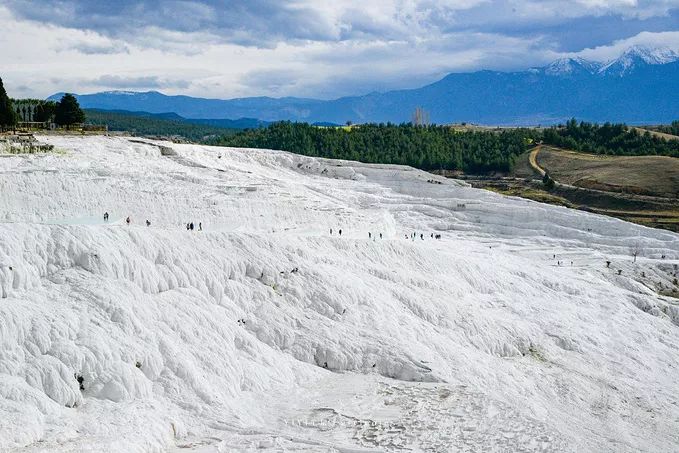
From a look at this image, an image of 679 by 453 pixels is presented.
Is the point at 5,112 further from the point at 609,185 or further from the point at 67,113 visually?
the point at 609,185

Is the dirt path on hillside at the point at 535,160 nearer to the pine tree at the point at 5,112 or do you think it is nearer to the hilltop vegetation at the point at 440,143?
the hilltop vegetation at the point at 440,143

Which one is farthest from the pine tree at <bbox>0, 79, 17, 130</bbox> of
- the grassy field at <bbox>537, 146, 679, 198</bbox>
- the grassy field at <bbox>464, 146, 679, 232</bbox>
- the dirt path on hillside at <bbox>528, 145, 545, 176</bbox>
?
the dirt path on hillside at <bbox>528, 145, 545, 176</bbox>

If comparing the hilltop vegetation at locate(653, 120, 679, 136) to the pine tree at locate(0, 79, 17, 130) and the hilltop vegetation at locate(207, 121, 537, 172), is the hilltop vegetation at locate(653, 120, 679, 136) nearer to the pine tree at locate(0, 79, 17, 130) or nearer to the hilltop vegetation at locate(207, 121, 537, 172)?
the hilltop vegetation at locate(207, 121, 537, 172)

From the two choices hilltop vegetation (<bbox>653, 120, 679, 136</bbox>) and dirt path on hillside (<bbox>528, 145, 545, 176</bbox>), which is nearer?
dirt path on hillside (<bbox>528, 145, 545, 176</bbox>)

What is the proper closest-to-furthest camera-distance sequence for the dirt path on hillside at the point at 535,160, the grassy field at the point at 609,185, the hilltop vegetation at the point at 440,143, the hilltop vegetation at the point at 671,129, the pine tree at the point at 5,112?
the pine tree at the point at 5,112 → the grassy field at the point at 609,185 → the dirt path on hillside at the point at 535,160 → the hilltop vegetation at the point at 440,143 → the hilltop vegetation at the point at 671,129

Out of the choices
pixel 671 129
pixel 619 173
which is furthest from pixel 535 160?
pixel 671 129

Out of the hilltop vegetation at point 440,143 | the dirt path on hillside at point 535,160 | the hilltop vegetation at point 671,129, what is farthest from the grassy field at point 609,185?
the hilltop vegetation at point 671,129

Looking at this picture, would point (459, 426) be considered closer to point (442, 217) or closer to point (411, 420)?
point (411, 420)

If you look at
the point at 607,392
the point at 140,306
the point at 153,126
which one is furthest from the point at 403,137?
the point at 153,126
